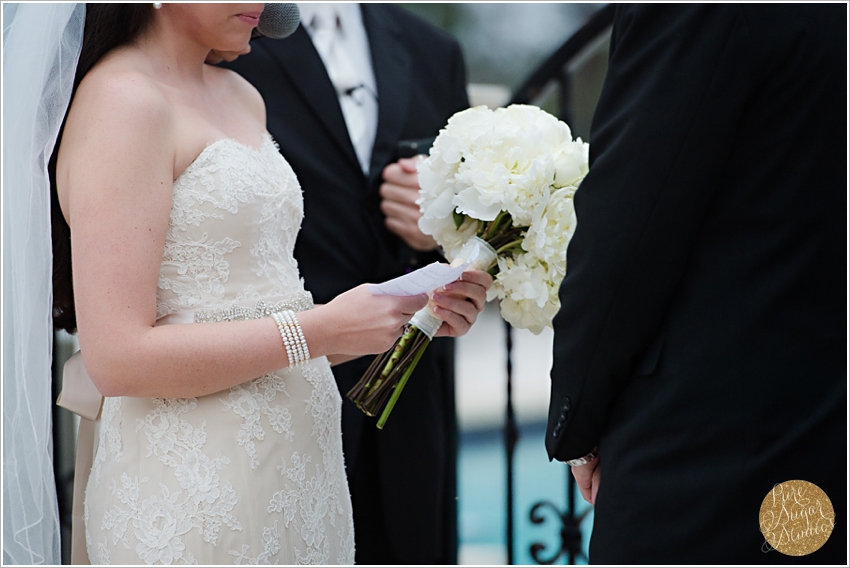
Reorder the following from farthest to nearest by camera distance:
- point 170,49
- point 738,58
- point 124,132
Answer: point 170,49 → point 124,132 → point 738,58

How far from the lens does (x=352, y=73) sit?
2592mm

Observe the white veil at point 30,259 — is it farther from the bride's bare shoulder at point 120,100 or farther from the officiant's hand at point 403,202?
the officiant's hand at point 403,202

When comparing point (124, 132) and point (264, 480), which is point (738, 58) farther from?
point (264, 480)

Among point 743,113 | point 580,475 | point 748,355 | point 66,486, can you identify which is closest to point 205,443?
point 580,475

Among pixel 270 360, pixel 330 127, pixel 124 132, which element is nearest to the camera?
pixel 124 132

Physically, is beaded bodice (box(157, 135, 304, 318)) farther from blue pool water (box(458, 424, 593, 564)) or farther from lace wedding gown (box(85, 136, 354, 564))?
blue pool water (box(458, 424, 593, 564))

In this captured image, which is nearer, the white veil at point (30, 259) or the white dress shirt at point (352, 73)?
the white veil at point (30, 259)

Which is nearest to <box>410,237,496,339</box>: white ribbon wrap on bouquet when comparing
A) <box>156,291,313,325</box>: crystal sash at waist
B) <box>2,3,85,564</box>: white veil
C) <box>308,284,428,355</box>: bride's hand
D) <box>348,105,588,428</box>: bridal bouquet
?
<box>348,105,588,428</box>: bridal bouquet

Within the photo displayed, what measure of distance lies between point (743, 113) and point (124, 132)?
1.08m

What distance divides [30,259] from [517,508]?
235 centimetres

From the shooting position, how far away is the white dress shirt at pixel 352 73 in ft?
8.38

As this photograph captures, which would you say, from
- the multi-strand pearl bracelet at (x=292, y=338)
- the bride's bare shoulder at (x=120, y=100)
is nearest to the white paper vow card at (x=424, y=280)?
the multi-strand pearl bracelet at (x=292, y=338)

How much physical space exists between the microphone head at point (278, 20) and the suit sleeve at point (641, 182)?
866 millimetres

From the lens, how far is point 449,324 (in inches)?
73.0
